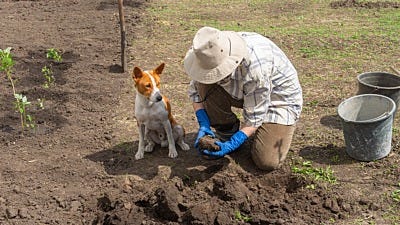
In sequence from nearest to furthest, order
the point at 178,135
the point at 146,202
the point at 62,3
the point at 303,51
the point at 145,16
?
the point at 146,202 < the point at 178,135 < the point at 303,51 < the point at 145,16 < the point at 62,3

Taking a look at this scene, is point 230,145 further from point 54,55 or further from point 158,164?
point 54,55

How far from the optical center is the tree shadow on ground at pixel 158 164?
16.2 ft

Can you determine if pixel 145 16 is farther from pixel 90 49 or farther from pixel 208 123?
pixel 208 123

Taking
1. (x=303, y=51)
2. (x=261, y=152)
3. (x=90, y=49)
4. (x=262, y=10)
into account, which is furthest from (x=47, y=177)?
(x=262, y=10)

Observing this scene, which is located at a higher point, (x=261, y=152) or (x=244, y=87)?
(x=244, y=87)

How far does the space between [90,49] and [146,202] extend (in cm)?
454

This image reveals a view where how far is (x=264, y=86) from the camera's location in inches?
178

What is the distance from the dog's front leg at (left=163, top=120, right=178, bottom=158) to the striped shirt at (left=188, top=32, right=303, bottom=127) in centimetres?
67

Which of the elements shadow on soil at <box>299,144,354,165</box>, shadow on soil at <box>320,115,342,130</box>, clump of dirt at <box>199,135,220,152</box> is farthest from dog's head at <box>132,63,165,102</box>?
shadow on soil at <box>320,115,342,130</box>

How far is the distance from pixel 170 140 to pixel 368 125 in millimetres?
1834

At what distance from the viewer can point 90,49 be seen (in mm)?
8469

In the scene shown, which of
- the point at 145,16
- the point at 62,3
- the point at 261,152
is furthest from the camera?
the point at 62,3

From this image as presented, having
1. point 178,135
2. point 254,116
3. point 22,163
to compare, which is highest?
point 254,116

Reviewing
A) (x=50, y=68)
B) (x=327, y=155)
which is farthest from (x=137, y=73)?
(x=50, y=68)
